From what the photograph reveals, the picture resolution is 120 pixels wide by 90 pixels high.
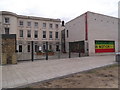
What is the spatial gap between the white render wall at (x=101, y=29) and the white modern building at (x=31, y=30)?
35.5 ft

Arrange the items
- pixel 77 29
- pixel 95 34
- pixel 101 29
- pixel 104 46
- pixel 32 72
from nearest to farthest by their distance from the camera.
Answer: pixel 32 72
pixel 95 34
pixel 101 29
pixel 104 46
pixel 77 29

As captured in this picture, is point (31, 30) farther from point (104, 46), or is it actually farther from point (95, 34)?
point (104, 46)

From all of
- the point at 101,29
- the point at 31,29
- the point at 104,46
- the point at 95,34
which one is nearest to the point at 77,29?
the point at 95,34

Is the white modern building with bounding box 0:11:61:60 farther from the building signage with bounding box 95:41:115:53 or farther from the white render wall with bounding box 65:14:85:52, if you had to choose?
the building signage with bounding box 95:41:115:53

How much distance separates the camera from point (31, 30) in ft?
99.3

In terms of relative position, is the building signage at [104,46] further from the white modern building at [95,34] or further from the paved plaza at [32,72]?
the paved plaza at [32,72]

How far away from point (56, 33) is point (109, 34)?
14.8 metres

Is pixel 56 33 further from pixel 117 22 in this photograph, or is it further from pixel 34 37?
pixel 117 22

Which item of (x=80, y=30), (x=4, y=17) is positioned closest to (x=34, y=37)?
(x=4, y=17)

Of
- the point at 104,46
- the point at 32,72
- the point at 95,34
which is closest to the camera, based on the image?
the point at 32,72

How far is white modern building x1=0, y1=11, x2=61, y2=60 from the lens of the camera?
26875mm

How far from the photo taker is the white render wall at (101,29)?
1986 centimetres

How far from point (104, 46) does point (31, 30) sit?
18396 millimetres

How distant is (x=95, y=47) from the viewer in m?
20.3
